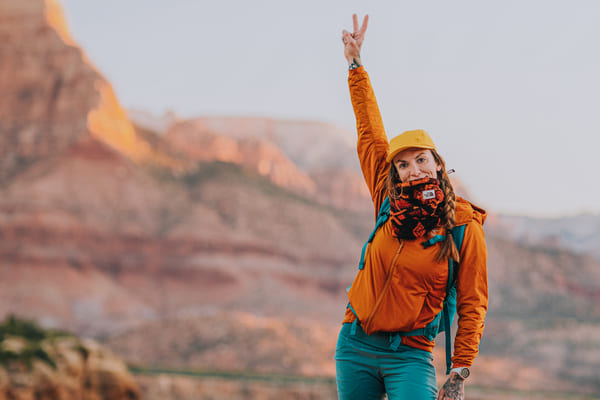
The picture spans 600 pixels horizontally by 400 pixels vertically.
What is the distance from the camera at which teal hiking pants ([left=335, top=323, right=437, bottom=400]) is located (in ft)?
9.34

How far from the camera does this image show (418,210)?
9.37ft

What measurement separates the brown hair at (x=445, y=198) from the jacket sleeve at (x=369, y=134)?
20cm

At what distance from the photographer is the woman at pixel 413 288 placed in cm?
286

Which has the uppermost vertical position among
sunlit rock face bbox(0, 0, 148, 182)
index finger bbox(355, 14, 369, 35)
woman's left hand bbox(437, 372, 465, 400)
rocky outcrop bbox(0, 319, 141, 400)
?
sunlit rock face bbox(0, 0, 148, 182)

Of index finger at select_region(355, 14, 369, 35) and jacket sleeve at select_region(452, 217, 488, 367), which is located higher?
index finger at select_region(355, 14, 369, 35)

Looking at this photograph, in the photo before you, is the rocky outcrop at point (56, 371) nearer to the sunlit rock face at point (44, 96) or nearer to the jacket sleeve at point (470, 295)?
the jacket sleeve at point (470, 295)

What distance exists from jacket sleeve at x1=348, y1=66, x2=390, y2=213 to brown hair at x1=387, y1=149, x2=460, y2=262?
0.20 meters

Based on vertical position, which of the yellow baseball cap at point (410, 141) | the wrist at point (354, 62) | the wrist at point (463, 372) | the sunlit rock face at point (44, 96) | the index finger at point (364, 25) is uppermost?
the sunlit rock face at point (44, 96)

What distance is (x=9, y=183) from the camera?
49812 mm

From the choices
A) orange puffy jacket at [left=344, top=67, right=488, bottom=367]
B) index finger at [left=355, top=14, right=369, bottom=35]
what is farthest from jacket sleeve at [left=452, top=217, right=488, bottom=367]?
index finger at [left=355, top=14, right=369, bottom=35]

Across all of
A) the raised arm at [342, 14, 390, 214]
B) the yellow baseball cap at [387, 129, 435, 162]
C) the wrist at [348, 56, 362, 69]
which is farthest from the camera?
the wrist at [348, 56, 362, 69]

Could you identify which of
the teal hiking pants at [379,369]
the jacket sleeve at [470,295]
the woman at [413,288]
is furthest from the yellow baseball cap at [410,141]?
the teal hiking pants at [379,369]

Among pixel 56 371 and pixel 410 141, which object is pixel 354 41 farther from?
pixel 56 371

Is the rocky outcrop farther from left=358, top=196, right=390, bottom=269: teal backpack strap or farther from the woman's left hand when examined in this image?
the woman's left hand
